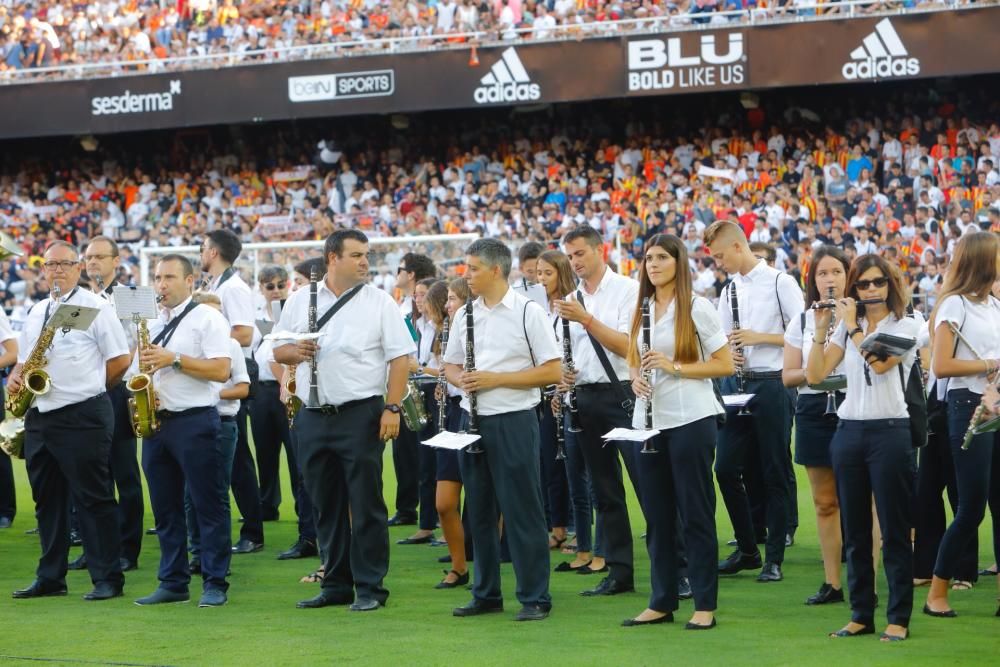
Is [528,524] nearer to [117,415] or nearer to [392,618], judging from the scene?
[392,618]

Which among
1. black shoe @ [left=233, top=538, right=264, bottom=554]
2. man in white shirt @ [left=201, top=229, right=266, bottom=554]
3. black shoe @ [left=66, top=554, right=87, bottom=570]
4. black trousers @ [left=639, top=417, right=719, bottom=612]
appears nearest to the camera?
black trousers @ [left=639, top=417, right=719, bottom=612]

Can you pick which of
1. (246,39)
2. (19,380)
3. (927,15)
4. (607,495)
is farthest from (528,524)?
(246,39)

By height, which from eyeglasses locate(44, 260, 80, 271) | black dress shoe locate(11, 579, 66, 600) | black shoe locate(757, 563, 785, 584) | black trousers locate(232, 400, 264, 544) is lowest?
black shoe locate(757, 563, 785, 584)

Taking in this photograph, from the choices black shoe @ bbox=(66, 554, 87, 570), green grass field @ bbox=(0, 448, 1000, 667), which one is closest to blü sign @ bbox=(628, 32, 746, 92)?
green grass field @ bbox=(0, 448, 1000, 667)

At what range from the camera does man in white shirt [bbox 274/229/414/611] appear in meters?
7.81

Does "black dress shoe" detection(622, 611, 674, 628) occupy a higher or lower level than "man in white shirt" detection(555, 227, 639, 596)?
lower

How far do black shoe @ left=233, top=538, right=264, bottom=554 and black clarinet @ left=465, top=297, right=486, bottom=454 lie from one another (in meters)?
3.19

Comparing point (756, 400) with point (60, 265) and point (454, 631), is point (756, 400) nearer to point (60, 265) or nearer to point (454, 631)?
point (454, 631)

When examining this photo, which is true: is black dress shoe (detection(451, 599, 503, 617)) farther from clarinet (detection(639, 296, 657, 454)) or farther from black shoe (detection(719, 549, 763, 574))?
black shoe (detection(719, 549, 763, 574))

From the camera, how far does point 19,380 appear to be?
828 cm

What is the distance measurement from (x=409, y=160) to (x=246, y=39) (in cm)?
413

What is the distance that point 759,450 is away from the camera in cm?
904

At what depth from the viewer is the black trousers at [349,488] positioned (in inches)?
309

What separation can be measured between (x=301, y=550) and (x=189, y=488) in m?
1.87
